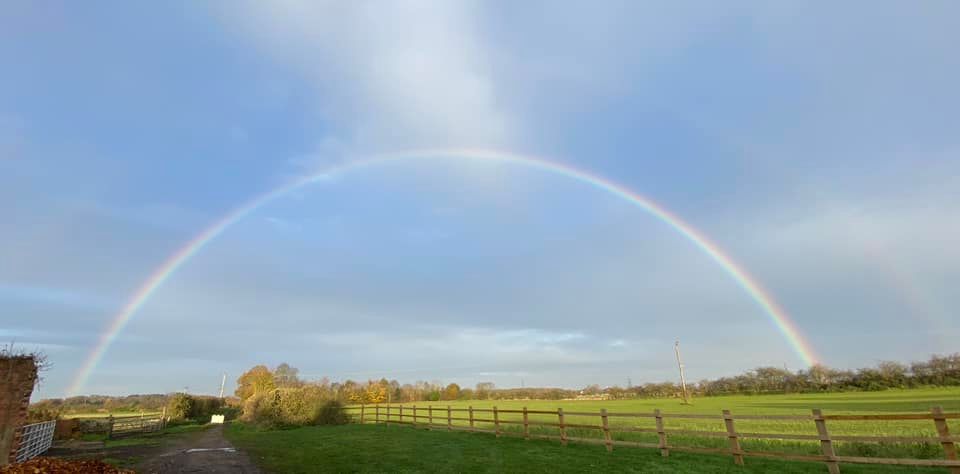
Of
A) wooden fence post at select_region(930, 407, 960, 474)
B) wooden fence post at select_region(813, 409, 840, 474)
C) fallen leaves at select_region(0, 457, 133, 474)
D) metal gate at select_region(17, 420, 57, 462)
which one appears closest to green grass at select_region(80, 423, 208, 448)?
metal gate at select_region(17, 420, 57, 462)

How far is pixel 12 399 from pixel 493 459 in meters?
9.97

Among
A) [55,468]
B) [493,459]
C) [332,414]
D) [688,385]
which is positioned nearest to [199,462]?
[55,468]

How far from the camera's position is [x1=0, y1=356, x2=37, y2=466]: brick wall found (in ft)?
30.2

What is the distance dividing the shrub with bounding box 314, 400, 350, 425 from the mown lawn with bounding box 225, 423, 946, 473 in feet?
46.0

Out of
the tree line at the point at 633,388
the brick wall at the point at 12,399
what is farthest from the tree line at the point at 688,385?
the brick wall at the point at 12,399

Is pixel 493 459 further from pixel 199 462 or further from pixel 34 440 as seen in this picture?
pixel 34 440

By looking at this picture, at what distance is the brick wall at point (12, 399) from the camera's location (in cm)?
920

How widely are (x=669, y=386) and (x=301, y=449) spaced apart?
7934 centimetres

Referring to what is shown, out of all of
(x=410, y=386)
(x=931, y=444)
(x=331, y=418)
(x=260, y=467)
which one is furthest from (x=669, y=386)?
(x=260, y=467)

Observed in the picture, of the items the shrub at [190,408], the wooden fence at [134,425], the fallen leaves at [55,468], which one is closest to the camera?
the fallen leaves at [55,468]

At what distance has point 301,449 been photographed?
14.2 m

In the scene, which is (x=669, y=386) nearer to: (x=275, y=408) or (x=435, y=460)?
(x=275, y=408)

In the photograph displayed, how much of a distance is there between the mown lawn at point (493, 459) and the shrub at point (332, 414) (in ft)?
46.0

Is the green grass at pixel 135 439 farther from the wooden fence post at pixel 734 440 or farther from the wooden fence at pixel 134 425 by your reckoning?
the wooden fence post at pixel 734 440
